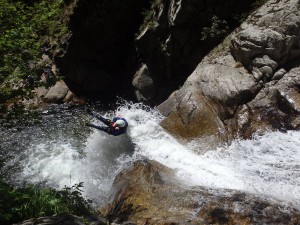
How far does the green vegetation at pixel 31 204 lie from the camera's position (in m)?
5.61

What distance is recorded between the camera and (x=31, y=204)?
6.00 m

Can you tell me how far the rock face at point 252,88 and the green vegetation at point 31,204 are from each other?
263 inches

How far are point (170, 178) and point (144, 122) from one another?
5.32 m

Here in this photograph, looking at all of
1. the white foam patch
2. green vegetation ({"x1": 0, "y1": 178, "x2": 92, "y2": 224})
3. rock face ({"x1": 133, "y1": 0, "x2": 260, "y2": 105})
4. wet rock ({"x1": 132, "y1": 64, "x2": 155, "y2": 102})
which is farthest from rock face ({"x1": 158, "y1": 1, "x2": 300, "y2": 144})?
green vegetation ({"x1": 0, "y1": 178, "x2": 92, "y2": 224})

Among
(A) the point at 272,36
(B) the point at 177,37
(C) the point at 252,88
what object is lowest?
(C) the point at 252,88

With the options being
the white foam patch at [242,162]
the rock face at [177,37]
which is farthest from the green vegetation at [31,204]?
the rock face at [177,37]

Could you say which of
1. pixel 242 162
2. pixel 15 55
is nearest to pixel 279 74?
pixel 242 162

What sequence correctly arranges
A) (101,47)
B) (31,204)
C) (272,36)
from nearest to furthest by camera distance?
1. (31,204)
2. (272,36)
3. (101,47)

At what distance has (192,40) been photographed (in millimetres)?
16109

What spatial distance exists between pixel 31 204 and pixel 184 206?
3.47 meters

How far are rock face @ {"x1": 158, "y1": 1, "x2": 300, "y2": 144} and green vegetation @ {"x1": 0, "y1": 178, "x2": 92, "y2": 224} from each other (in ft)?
22.0

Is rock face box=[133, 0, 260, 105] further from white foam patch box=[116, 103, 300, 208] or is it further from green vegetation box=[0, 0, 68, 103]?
green vegetation box=[0, 0, 68, 103]

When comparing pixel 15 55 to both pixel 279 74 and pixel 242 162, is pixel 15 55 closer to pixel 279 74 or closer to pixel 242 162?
pixel 242 162

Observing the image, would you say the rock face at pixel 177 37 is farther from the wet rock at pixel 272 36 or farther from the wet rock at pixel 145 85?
the wet rock at pixel 272 36
